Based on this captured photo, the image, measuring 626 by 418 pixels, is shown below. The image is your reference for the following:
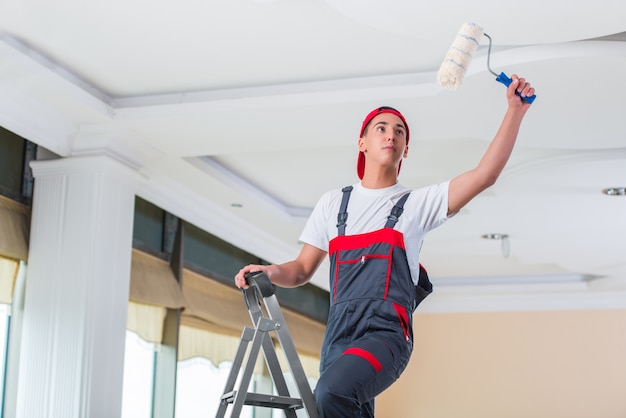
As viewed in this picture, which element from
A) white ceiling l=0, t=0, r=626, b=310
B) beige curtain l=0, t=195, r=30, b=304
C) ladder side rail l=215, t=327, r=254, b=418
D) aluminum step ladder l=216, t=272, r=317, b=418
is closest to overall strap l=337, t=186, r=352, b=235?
aluminum step ladder l=216, t=272, r=317, b=418

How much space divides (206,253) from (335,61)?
9.81ft

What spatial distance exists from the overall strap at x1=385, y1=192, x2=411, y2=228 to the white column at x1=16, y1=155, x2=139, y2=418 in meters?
2.93

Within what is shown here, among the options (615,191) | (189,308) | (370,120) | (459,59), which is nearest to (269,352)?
(370,120)

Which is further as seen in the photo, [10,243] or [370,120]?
[10,243]

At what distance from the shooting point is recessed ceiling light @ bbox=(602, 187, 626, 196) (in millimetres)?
5578

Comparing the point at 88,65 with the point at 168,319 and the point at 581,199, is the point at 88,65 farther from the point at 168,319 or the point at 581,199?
the point at 581,199

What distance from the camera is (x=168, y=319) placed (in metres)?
6.12

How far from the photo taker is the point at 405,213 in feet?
7.09

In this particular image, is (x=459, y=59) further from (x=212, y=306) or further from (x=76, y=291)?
(x=212, y=306)

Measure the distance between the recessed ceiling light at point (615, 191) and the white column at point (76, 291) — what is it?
3.08 m

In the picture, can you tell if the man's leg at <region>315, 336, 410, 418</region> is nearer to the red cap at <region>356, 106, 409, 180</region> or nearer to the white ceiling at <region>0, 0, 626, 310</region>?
the red cap at <region>356, 106, 409, 180</region>

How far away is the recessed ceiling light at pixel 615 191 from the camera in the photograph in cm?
558

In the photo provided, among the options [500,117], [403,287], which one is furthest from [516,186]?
[403,287]

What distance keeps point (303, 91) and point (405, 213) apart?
239cm
